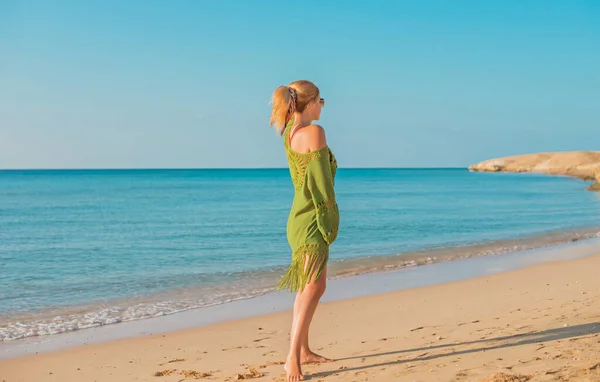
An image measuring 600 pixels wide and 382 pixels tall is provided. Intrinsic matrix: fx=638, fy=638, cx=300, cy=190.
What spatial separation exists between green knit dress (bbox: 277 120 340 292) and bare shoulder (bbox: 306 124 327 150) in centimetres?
4

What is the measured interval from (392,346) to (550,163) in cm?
11375

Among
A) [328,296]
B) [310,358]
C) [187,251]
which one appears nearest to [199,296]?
[328,296]

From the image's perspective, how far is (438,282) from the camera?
404 inches

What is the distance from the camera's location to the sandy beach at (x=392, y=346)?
4.84 metres

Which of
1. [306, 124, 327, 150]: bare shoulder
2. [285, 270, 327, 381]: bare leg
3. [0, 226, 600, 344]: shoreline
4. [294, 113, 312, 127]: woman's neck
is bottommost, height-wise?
[0, 226, 600, 344]: shoreline

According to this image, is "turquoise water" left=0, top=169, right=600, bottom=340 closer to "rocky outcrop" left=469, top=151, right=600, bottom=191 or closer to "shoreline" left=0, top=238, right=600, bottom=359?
"shoreline" left=0, top=238, right=600, bottom=359

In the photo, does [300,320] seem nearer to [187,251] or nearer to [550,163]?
[187,251]

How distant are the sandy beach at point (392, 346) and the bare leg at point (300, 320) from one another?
208 millimetres

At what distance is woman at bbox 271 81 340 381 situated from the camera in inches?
184

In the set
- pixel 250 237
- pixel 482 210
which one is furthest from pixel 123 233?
pixel 482 210

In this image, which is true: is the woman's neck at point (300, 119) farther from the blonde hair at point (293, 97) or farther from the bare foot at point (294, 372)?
the bare foot at point (294, 372)

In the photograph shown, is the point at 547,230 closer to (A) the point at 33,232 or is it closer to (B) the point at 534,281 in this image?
(B) the point at 534,281

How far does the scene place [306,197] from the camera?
4.73 metres

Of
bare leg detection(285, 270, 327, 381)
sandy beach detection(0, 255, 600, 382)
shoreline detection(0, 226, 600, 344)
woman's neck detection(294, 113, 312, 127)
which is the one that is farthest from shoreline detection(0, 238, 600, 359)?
woman's neck detection(294, 113, 312, 127)
